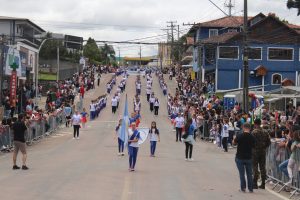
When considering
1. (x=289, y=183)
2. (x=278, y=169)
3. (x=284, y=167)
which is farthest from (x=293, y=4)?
(x=289, y=183)

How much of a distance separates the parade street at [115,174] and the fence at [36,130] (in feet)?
2.22

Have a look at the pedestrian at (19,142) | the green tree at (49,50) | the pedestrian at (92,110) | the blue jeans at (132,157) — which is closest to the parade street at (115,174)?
the blue jeans at (132,157)

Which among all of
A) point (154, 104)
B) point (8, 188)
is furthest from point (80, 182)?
point (154, 104)

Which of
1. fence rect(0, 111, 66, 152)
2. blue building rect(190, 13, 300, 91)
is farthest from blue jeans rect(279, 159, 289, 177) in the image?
blue building rect(190, 13, 300, 91)

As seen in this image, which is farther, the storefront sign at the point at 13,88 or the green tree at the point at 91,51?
the green tree at the point at 91,51

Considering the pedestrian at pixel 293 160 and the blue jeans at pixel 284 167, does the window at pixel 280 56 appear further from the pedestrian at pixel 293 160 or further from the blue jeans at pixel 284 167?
the pedestrian at pixel 293 160

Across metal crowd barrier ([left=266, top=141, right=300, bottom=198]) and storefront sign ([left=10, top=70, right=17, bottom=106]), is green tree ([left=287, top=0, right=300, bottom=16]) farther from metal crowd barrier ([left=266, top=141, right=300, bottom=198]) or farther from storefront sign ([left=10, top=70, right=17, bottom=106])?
metal crowd barrier ([left=266, top=141, right=300, bottom=198])

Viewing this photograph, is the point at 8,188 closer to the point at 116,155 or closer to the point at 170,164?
the point at 170,164

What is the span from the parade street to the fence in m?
0.68

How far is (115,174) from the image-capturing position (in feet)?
59.9

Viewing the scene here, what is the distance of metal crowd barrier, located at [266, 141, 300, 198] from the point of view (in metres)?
14.8

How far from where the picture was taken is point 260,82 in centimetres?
7075

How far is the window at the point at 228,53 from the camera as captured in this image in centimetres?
6988

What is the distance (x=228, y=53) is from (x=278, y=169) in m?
54.5
